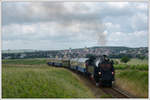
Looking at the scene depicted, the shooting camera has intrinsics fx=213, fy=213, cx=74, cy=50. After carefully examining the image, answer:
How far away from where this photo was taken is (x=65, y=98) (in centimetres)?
1980

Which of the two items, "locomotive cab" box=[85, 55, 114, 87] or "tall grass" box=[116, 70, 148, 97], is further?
"locomotive cab" box=[85, 55, 114, 87]

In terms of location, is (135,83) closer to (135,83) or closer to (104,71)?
(135,83)

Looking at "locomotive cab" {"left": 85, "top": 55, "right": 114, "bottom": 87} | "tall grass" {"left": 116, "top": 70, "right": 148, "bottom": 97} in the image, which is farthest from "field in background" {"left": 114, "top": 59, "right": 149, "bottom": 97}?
"locomotive cab" {"left": 85, "top": 55, "right": 114, "bottom": 87}

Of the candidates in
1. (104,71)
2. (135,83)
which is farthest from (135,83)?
(104,71)

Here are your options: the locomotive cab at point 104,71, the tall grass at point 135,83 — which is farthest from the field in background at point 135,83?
the locomotive cab at point 104,71

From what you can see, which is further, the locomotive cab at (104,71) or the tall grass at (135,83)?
the locomotive cab at (104,71)

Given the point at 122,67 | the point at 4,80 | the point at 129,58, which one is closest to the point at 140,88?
the point at 4,80

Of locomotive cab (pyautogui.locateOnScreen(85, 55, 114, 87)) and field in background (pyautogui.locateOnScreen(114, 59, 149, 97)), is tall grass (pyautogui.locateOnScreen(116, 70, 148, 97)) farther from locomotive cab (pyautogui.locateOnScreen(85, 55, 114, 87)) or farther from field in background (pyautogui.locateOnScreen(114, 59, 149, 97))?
locomotive cab (pyautogui.locateOnScreen(85, 55, 114, 87))

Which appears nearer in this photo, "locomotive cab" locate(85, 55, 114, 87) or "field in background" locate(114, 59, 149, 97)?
"field in background" locate(114, 59, 149, 97)

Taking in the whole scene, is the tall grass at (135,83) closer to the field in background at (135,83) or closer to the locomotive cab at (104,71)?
the field in background at (135,83)

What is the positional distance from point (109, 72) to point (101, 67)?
1.26 metres

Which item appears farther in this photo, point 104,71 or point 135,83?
point 104,71

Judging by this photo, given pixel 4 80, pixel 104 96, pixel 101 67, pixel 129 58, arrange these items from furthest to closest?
pixel 129 58
pixel 101 67
pixel 104 96
pixel 4 80

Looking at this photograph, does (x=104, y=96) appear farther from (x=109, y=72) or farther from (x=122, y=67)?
(x=122, y=67)
